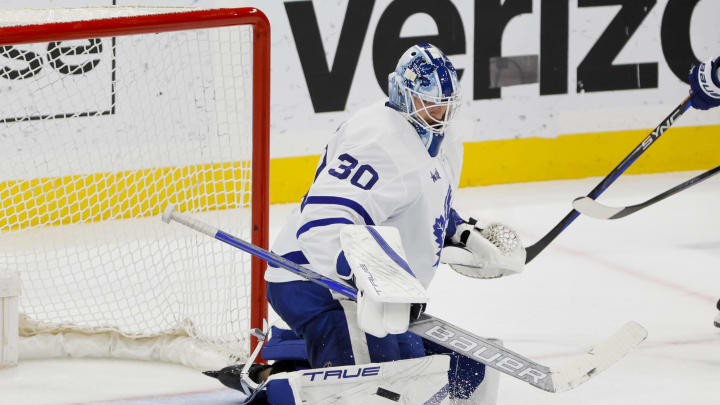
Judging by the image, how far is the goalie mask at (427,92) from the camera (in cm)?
263

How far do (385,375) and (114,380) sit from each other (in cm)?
102

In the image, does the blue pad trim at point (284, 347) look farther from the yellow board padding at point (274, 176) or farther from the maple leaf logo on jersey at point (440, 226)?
the yellow board padding at point (274, 176)

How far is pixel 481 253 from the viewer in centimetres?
310

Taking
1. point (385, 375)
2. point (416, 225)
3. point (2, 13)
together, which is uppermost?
point (2, 13)

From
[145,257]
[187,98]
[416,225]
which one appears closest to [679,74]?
[187,98]

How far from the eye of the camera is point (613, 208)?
13.3 ft

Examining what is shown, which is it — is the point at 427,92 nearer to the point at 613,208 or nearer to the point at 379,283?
the point at 379,283

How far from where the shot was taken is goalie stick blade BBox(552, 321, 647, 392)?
2.67 m

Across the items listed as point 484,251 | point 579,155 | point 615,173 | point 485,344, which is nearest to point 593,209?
point 615,173

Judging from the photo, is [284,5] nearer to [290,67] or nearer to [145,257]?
[290,67]

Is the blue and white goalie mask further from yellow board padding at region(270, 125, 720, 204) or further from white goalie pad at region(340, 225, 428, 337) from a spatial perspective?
yellow board padding at region(270, 125, 720, 204)

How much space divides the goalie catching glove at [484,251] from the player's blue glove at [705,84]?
0.96 meters

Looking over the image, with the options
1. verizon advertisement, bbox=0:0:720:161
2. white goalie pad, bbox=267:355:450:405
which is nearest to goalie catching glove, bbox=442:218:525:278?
white goalie pad, bbox=267:355:450:405

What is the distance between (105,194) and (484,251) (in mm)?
1726
